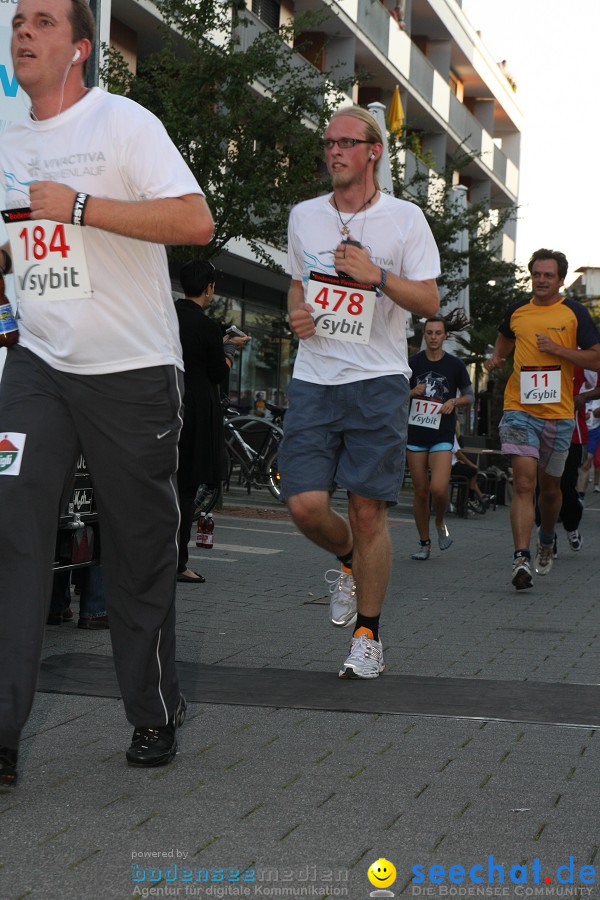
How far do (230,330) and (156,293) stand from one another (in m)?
6.08

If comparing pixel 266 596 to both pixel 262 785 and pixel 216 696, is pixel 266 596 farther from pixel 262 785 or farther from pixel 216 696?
pixel 262 785

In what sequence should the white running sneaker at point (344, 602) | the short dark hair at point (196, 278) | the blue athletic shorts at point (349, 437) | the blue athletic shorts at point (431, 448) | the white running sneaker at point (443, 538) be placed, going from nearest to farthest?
the blue athletic shorts at point (349, 437) → the white running sneaker at point (344, 602) → the short dark hair at point (196, 278) → the blue athletic shorts at point (431, 448) → the white running sneaker at point (443, 538)

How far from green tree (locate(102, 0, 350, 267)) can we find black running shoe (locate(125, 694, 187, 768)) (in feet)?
35.2

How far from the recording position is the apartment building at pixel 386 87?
2568 cm

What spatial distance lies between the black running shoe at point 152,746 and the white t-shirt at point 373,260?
6.72 ft

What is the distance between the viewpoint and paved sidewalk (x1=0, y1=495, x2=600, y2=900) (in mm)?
3010

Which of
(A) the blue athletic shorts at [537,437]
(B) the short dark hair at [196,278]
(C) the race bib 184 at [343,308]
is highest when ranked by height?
(B) the short dark hair at [196,278]

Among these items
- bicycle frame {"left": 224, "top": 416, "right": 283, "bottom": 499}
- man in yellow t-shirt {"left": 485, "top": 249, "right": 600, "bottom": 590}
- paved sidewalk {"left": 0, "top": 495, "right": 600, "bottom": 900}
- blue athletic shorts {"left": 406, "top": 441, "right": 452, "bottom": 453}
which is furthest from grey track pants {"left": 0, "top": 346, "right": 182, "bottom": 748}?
bicycle frame {"left": 224, "top": 416, "right": 283, "bottom": 499}

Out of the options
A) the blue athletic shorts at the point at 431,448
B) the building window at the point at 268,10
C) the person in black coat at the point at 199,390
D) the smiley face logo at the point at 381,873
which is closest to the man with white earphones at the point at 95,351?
the smiley face logo at the point at 381,873

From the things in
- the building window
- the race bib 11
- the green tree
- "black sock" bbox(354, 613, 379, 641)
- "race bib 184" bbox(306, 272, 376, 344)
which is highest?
the building window

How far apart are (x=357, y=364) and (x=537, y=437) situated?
3.86 metres

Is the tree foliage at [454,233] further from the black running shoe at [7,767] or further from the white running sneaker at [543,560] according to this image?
the black running shoe at [7,767]

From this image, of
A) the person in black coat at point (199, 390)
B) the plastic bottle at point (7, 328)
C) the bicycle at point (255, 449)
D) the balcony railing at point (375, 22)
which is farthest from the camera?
the balcony railing at point (375, 22)

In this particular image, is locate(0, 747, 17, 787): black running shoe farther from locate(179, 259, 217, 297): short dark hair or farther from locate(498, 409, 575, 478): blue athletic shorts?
locate(498, 409, 575, 478): blue athletic shorts
